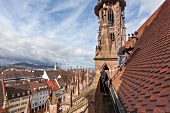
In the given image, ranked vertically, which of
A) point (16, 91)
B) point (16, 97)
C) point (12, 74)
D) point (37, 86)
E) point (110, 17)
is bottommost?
point (16, 97)

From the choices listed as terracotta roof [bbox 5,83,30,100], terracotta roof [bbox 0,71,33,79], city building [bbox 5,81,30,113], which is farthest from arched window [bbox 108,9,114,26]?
terracotta roof [bbox 0,71,33,79]

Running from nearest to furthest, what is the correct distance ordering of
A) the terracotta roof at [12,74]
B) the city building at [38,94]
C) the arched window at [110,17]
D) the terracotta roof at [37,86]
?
the arched window at [110,17] < the city building at [38,94] < the terracotta roof at [37,86] < the terracotta roof at [12,74]

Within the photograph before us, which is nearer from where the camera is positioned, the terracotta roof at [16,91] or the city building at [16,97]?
the city building at [16,97]

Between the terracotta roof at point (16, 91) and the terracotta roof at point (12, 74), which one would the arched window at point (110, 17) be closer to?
the terracotta roof at point (16, 91)

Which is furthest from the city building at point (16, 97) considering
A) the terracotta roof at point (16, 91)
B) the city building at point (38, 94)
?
the city building at point (38, 94)

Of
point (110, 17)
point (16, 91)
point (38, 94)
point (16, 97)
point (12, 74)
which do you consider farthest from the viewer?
point (12, 74)

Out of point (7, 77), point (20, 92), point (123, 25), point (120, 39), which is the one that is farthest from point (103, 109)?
point (7, 77)

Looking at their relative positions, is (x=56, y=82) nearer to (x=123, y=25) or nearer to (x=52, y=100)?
(x=123, y=25)

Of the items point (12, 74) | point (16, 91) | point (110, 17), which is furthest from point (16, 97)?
point (110, 17)

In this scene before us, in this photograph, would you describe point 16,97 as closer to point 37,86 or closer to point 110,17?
point 37,86

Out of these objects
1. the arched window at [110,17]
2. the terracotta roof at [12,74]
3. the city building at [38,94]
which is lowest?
the city building at [38,94]

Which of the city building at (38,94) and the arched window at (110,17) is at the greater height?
the arched window at (110,17)

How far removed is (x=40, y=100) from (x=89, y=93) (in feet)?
169

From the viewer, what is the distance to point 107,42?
1008 cm
